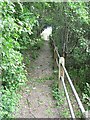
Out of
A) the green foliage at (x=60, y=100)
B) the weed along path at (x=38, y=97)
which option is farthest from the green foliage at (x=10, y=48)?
the green foliage at (x=60, y=100)

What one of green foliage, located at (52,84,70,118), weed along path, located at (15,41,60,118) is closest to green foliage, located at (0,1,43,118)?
weed along path, located at (15,41,60,118)

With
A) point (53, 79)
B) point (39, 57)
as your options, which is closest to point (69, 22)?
point (53, 79)

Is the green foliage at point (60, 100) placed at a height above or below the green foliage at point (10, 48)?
below

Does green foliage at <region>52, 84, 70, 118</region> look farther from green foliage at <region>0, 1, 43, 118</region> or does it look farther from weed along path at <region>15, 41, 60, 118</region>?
green foliage at <region>0, 1, 43, 118</region>

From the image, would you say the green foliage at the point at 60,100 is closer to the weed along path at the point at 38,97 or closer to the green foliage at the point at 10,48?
the weed along path at the point at 38,97

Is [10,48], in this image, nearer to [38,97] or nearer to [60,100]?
[60,100]

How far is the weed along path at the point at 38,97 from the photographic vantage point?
4.01m

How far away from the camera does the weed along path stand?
401 cm

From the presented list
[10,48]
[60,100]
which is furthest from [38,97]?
[10,48]

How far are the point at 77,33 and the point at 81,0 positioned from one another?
169 centimetres

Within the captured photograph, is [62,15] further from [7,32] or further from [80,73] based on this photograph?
[7,32]

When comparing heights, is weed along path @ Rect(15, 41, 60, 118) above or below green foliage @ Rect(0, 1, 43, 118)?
below

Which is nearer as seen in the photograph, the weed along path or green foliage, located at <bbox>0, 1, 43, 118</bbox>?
green foliage, located at <bbox>0, 1, 43, 118</bbox>

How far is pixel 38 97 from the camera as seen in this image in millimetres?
4855
